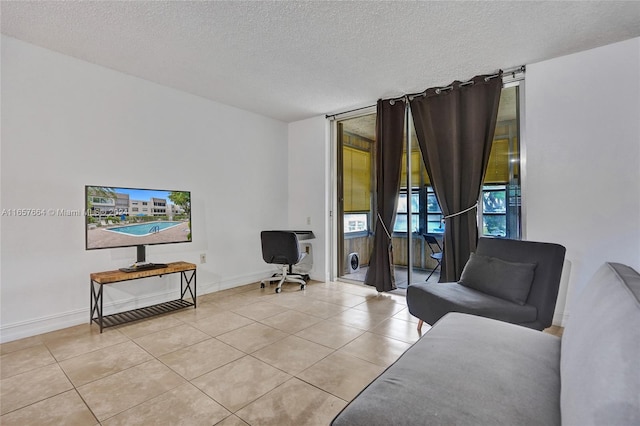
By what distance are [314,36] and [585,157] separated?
2551 mm

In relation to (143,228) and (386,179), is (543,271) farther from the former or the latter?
(143,228)

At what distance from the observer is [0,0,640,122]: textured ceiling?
2.13 meters

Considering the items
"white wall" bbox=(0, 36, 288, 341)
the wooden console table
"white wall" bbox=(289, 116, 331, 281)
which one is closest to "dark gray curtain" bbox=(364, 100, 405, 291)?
"white wall" bbox=(289, 116, 331, 281)

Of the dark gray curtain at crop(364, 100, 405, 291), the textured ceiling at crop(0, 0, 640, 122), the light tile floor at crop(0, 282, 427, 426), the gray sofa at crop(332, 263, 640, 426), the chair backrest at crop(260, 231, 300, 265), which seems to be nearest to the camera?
the gray sofa at crop(332, 263, 640, 426)

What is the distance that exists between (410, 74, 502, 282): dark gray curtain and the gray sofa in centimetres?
187

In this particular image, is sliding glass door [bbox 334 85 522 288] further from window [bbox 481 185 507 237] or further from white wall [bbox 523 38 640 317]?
white wall [bbox 523 38 640 317]

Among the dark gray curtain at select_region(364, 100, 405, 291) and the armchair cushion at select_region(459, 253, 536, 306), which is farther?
the dark gray curtain at select_region(364, 100, 405, 291)

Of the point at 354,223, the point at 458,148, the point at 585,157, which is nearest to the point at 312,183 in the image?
the point at 354,223

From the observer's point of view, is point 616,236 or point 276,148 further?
point 276,148

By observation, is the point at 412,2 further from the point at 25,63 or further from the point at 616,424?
the point at 25,63

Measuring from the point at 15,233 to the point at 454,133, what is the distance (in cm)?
420

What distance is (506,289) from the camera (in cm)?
225

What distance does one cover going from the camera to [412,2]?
2064 millimetres

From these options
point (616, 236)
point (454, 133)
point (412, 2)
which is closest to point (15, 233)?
point (412, 2)
